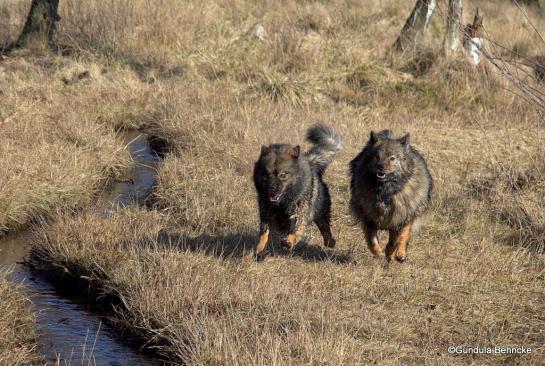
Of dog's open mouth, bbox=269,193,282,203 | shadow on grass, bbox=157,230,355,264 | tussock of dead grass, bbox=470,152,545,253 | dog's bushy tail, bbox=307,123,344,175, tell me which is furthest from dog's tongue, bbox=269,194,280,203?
tussock of dead grass, bbox=470,152,545,253

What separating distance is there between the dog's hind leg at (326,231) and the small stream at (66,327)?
2.44 metres

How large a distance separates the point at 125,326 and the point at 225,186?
3210 mm

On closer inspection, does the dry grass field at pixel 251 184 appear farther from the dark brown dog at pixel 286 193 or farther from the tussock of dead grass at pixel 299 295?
the dark brown dog at pixel 286 193

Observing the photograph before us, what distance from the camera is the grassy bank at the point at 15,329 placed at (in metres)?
6.20

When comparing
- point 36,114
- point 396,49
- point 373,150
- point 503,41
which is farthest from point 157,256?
point 503,41

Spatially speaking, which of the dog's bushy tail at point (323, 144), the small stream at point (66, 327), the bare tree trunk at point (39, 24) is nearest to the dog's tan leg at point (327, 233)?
the dog's bushy tail at point (323, 144)

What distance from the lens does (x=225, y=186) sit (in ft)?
33.5

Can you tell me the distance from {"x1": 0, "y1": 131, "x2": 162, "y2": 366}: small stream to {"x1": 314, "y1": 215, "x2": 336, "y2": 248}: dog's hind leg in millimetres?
2438

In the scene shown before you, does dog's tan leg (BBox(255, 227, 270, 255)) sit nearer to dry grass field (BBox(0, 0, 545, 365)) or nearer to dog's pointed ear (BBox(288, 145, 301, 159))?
dry grass field (BBox(0, 0, 545, 365))

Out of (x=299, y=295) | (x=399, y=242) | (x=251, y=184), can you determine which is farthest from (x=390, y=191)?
(x=251, y=184)

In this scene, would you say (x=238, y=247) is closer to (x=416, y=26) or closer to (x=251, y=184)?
(x=251, y=184)

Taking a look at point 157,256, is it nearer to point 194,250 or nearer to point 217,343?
point 194,250

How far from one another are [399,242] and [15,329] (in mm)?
3753

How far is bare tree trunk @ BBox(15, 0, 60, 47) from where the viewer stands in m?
18.1
